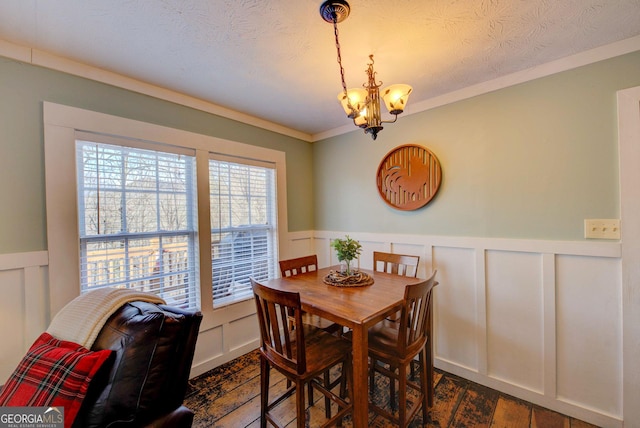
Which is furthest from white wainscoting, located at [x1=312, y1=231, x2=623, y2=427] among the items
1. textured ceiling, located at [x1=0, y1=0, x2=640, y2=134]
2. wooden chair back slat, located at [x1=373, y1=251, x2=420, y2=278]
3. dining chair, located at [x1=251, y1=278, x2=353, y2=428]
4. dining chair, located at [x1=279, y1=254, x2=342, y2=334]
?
textured ceiling, located at [x1=0, y1=0, x2=640, y2=134]

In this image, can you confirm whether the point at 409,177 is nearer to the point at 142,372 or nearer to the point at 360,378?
the point at 360,378

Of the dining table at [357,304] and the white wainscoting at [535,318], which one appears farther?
the white wainscoting at [535,318]

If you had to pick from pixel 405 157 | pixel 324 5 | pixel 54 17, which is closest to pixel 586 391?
pixel 405 157

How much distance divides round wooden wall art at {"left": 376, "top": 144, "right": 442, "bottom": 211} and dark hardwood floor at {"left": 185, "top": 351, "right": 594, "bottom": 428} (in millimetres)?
Result: 1531

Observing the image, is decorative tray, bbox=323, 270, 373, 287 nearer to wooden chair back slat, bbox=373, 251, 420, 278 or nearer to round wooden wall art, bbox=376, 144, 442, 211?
wooden chair back slat, bbox=373, 251, 420, 278

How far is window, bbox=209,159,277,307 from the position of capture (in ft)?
8.07

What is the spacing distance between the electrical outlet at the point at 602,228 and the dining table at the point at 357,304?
1.16 meters

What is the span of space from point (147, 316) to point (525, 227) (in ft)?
8.02

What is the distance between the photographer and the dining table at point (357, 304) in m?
1.31

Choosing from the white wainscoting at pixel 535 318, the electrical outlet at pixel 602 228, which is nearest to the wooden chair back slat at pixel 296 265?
the white wainscoting at pixel 535 318

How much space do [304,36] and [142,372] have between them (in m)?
1.82

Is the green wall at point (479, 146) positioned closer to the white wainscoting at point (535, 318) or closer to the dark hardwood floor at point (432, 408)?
the white wainscoting at point (535, 318)

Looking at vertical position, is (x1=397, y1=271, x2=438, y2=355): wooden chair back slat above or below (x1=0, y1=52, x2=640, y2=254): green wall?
below

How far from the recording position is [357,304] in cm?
153
